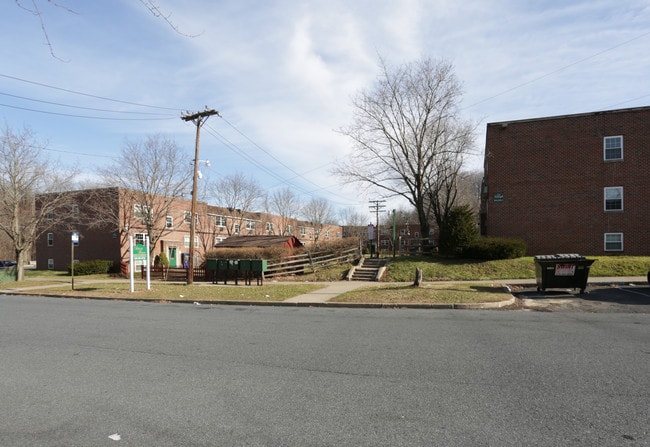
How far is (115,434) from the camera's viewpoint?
380 centimetres

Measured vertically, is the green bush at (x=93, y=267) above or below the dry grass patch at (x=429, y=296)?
below

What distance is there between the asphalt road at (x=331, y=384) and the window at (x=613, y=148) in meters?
16.6

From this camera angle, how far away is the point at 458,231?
909 inches

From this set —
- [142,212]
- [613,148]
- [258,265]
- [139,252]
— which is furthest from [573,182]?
[142,212]

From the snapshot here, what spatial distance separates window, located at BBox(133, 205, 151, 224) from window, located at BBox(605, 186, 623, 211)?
31026 millimetres

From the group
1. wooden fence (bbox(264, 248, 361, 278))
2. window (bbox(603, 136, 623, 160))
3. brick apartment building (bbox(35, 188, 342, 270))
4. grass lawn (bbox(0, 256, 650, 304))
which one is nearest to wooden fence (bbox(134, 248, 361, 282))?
wooden fence (bbox(264, 248, 361, 278))

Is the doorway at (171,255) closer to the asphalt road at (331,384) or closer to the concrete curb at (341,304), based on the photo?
the concrete curb at (341,304)

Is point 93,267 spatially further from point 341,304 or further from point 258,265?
point 341,304

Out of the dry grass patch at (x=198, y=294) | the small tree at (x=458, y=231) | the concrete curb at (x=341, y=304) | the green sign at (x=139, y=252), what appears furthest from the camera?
the small tree at (x=458, y=231)

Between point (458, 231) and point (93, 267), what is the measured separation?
2777cm

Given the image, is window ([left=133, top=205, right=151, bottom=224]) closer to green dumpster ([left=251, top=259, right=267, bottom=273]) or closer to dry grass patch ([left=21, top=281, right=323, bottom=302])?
dry grass patch ([left=21, top=281, right=323, bottom=302])

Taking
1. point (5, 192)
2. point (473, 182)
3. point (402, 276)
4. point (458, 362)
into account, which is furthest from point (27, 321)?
point (473, 182)

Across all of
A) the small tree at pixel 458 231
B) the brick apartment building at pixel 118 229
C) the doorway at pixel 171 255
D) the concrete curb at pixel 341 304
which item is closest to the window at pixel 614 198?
the small tree at pixel 458 231

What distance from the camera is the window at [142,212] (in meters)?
33.4
